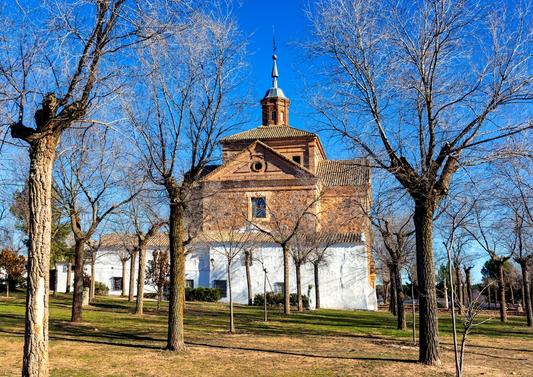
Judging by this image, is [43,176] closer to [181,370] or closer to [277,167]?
[181,370]

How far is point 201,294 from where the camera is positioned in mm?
36281

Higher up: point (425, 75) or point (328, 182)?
point (328, 182)

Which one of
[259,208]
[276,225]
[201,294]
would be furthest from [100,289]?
[276,225]

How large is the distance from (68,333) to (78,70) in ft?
31.8

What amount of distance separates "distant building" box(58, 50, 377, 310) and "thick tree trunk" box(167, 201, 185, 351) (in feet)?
55.4

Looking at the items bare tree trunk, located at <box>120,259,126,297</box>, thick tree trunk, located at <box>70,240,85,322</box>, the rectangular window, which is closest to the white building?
bare tree trunk, located at <box>120,259,126,297</box>

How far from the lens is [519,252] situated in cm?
2623

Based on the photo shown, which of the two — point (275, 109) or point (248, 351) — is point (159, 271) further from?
point (275, 109)

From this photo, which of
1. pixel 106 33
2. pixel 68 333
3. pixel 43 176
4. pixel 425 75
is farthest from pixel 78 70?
pixel 68 333

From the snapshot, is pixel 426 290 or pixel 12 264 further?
pixel 12 264

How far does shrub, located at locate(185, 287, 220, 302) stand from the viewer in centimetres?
3625

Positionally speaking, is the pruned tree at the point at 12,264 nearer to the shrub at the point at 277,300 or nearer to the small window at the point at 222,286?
the small window at the point at 222,286

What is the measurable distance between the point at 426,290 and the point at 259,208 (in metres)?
30.1

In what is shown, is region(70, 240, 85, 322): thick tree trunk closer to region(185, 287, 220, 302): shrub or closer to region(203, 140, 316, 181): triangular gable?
region(185, 287, 220, 302): shrub
